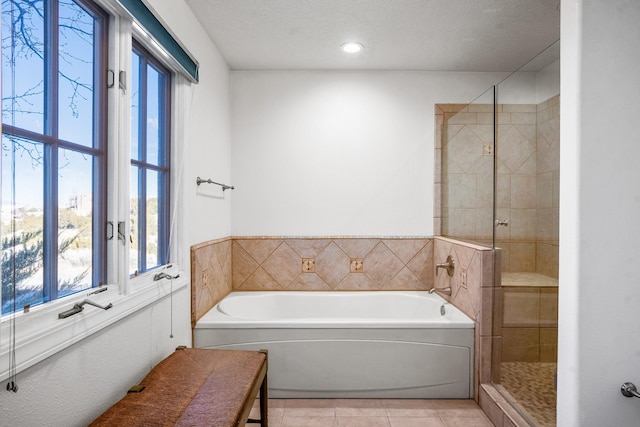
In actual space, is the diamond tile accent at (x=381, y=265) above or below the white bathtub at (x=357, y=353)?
above

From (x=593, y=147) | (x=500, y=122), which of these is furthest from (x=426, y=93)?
(x=593, y=147)

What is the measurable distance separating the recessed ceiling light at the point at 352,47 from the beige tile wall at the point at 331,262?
150 cm

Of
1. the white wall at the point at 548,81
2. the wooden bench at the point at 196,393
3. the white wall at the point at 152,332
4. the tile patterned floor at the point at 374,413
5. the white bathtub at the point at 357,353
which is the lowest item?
the tile patterned floor at the point at 374,413

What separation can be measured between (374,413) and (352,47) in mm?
2473

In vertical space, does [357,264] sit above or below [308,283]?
above

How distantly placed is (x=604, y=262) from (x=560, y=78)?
0.76 m

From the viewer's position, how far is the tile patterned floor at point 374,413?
2217 millimetres

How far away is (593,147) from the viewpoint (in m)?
1.43

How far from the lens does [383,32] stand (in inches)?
101

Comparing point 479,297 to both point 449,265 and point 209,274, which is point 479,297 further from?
point 209,274

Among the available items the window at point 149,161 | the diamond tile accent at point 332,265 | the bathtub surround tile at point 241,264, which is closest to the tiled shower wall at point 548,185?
the diamond tile accent at point 332,265

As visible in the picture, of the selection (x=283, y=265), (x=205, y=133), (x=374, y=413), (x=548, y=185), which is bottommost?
(x=374, y=413)

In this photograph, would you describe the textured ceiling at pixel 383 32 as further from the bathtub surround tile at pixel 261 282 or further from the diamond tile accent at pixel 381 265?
the bathtub surround tile at pixel 261 282

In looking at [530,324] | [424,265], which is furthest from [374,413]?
[424,265]
